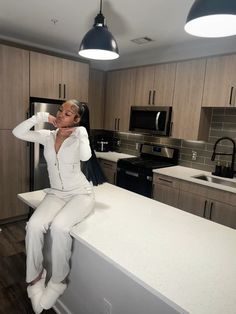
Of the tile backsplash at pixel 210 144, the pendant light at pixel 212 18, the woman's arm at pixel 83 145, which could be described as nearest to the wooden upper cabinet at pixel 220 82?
the tile backsplash at pixel 210 144

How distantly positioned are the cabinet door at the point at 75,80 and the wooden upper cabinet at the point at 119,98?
1.64 feet

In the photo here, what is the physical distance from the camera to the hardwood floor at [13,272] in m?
1.86

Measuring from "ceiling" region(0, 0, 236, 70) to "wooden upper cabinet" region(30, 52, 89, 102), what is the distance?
0.30 meters

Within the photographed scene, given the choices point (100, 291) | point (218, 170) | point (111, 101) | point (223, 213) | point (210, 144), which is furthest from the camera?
point (111, 101)

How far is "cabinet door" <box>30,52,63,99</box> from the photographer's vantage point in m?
3.14

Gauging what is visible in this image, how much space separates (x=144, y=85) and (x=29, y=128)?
233cm

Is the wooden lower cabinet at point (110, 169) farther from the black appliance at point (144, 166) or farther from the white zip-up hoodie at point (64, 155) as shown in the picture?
the white zip-up hoodie at point (64, 155)

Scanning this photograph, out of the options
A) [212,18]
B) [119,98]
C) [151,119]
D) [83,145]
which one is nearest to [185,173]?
[151,119]

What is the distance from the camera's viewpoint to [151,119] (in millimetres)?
3381

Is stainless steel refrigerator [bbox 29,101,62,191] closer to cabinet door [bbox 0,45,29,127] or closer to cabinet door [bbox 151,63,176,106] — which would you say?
cabinet door [bbox 0,45,29,127]

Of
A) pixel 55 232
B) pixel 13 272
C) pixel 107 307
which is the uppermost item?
pixel 55 232

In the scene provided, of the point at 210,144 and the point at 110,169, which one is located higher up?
the point at 210,144

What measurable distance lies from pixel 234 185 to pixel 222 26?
77.3 inches

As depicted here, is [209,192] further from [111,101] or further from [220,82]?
[111,101]
